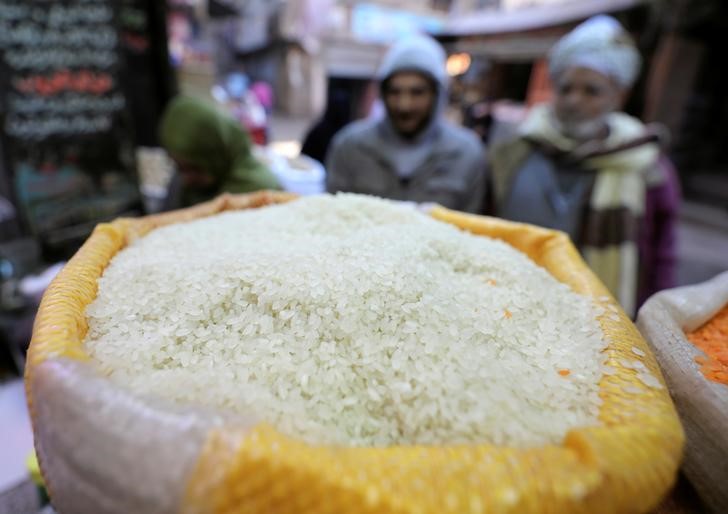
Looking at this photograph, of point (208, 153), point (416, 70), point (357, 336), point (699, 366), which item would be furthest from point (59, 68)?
point (699, 366)

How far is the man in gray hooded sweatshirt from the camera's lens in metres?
1.85

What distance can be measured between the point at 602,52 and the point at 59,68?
9.52 feet

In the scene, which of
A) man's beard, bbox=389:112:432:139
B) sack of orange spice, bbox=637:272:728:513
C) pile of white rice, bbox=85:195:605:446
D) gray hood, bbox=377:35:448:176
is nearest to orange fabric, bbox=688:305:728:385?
sack of orange spice, bbox=637:272:728:513

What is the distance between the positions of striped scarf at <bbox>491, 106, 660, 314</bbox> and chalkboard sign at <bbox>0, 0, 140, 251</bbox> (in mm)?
2729

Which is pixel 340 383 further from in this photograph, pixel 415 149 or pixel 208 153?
pixel 208 153

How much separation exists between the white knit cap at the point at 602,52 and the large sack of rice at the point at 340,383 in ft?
4.49

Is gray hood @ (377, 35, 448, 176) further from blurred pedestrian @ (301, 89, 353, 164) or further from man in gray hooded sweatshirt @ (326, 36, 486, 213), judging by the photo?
blurred pedestrian @ (301, 89, 353, 164)

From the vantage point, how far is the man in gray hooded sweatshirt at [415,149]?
1.85 m

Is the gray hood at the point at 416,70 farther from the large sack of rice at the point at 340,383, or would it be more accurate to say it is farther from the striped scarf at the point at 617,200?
the large sack of rice at the point at 340,383

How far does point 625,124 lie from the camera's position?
1843 mm

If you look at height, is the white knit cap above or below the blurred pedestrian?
above

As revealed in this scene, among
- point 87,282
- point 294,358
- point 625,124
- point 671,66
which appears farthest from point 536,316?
point 671,66

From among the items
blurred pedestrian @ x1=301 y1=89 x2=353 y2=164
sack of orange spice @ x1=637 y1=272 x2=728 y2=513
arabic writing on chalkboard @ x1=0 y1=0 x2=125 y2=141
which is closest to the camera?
sack of orange spice @ x1=637 y1=272 x2=728 y2=513

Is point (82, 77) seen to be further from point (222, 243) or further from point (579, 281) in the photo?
point (579, 281)
